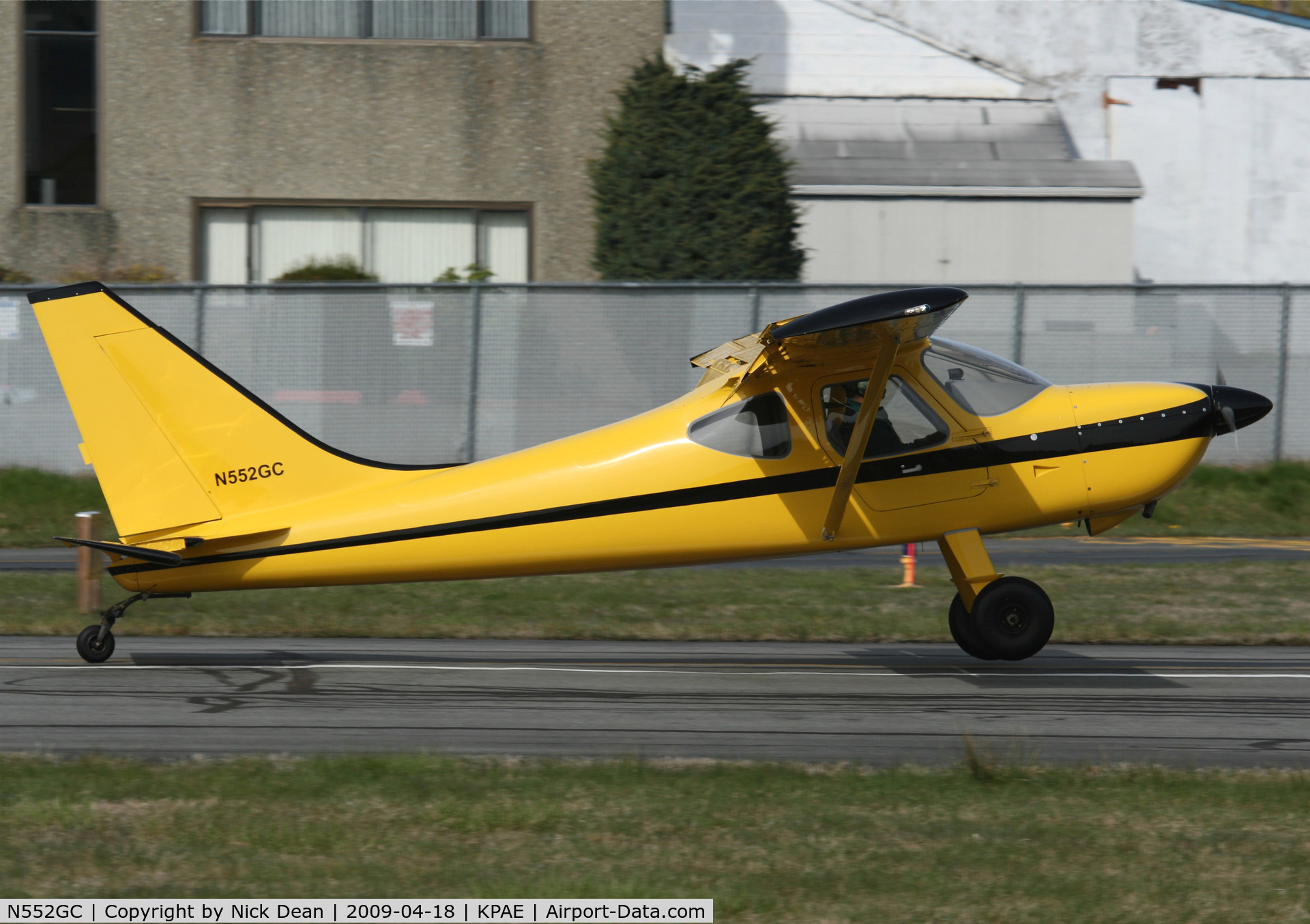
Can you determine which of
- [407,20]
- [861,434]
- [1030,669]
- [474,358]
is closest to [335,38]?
[407,20]

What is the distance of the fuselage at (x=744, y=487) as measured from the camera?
30.9 ft

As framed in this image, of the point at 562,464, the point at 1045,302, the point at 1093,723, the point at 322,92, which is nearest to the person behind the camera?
the point at 1093,723

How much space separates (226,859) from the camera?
5445mm

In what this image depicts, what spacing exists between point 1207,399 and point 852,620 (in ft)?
11.7

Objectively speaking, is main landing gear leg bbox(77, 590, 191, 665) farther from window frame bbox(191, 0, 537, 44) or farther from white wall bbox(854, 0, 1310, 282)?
white wall bbox(854, 0, 1310, 282)

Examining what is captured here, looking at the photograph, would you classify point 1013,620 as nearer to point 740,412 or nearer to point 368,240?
point 740,412

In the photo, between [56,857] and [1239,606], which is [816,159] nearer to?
[1239,606]

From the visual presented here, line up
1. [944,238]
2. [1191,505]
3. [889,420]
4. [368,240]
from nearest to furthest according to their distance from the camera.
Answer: [889,420] < [1191,505] < [944,238] < [368,240]

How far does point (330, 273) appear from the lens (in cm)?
2270

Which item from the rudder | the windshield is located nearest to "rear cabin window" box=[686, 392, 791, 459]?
the windshield

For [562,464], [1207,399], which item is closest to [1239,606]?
[1207,399]

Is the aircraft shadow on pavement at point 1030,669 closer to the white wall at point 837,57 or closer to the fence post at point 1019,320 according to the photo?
the fence post at point 1019,320

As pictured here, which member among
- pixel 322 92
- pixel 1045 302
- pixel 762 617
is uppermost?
pixel 322 92

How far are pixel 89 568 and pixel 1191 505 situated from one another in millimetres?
14029
